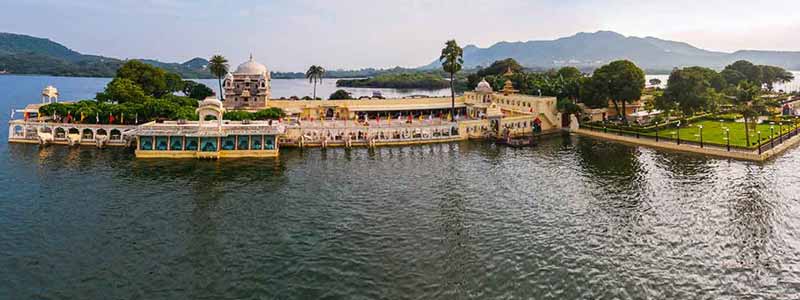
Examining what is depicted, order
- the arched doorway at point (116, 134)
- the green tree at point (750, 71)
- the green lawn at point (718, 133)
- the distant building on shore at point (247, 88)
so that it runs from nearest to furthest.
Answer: the green lawn at point (718, 133)
the arched doorway at point (116, 134)
the distant building on shore at point (247, 88)
the green tree at point (750, 71)

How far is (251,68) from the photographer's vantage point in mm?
91812

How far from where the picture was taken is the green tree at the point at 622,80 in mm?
80750

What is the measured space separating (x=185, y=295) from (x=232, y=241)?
7671 millimetres

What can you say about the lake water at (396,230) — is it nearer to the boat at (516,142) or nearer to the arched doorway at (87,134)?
the arched doorway at (87,134)

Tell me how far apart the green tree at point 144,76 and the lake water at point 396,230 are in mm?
42330

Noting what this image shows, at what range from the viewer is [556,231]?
3481 centimetres

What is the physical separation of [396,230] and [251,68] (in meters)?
66.9

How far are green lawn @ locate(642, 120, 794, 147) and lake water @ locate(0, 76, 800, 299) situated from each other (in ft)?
34.7

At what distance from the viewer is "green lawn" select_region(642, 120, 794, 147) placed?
66.2 meters

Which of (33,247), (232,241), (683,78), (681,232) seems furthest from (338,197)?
(683,78)

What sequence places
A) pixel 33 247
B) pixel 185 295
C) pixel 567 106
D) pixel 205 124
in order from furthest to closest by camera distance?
pixel 567 106 < pixel 205 124 < pixel 33 247 < pixel 185 295

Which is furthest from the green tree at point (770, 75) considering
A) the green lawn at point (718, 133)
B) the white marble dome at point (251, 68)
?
the white marble dome at point (251, 68)

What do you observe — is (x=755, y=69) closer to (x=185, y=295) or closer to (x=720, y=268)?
(x=720, y=268)

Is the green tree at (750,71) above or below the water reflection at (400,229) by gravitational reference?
above
